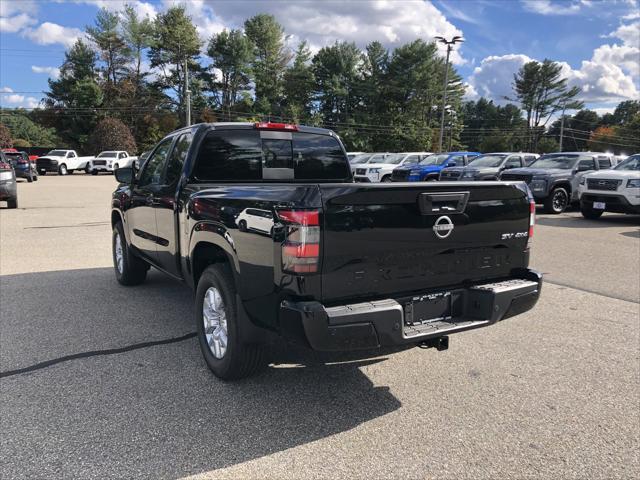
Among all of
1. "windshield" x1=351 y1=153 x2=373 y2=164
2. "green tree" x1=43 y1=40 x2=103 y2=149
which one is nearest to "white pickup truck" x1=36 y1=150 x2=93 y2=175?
"green tree" x1=43 y1=40 x2=103 y2=149

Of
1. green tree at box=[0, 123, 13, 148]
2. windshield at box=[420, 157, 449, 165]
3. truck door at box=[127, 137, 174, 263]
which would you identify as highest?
green tree at box=[0, 123, 13, 148]

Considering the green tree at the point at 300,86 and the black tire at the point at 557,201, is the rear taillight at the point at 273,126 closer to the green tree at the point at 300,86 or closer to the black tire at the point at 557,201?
the black tire at the point at 557,201

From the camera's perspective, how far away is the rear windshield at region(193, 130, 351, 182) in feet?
14.2

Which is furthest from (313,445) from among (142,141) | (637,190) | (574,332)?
(142,141)

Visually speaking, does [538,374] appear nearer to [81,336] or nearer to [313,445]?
[313,445]

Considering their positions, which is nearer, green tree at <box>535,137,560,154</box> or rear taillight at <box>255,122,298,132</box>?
rear taillight at <box>255,122,298,132</box>

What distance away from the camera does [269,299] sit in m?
2.91

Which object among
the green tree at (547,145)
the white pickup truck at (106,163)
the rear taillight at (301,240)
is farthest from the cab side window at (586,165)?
the green tree at (547,145)

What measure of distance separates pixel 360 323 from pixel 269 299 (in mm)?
565

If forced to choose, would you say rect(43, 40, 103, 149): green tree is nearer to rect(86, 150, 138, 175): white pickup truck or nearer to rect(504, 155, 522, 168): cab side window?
rect(86, 150, 138, 175): white pickup truck

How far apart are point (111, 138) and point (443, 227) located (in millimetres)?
54714

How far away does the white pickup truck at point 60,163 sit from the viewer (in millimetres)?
38844

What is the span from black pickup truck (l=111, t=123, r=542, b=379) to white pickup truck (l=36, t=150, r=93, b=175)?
40353mm

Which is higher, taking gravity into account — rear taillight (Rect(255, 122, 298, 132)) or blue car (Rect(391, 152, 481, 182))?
rear taillight (Rect(255, 122, 298, 132))
